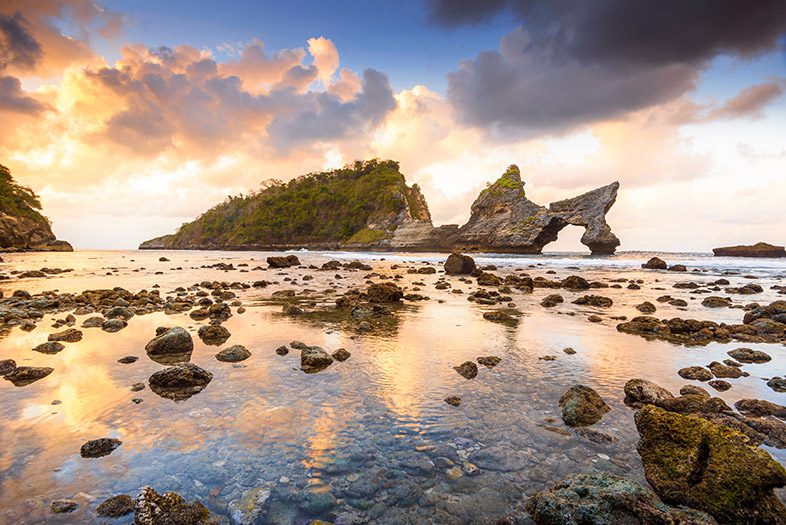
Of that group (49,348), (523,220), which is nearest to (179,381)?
(49,348)

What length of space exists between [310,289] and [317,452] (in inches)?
651

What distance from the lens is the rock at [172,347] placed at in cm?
764

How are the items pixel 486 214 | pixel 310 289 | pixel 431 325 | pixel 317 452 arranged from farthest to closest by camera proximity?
pixel 486 214
pixel 310 289
pixel 431 325
pixel 317 452

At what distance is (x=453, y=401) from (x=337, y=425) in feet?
5.86

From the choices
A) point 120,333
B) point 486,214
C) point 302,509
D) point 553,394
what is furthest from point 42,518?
point 486,214

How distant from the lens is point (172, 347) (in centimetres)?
791

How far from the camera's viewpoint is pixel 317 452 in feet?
13.7

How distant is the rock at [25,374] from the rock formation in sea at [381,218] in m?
81.0

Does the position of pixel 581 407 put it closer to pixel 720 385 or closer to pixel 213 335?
pixel 720 385

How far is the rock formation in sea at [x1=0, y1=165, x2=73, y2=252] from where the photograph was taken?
7738cm

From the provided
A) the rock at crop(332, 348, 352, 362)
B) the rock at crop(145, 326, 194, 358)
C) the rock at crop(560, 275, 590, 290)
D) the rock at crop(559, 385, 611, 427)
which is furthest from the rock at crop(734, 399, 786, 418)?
the rock at crop(560, 275, 590, 290)

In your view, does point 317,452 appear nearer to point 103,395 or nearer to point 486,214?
point 103,395

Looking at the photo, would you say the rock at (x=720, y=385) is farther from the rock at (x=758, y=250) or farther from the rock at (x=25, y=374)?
the rock at (x=758, y=250)

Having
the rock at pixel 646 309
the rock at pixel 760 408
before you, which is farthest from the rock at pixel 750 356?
the rock at pixel 646 309
